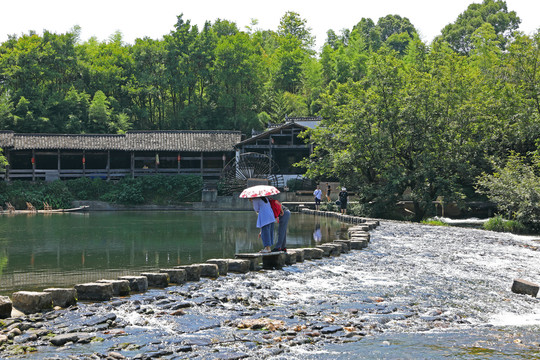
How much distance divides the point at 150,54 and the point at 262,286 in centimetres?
4472

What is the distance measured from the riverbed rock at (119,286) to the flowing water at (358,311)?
407 millimetres

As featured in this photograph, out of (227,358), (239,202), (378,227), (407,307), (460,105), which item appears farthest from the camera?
Result: (239,202)

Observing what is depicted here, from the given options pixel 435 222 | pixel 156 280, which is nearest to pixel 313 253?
pixel 156 280

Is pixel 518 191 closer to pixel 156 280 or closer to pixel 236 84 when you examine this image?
pixel 156 280

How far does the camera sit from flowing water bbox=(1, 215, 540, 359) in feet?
25.3

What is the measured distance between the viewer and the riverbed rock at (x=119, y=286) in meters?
10.2

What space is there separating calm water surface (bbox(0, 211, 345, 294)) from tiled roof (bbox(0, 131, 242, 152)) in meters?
9.80

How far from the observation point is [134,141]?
41.2 meters

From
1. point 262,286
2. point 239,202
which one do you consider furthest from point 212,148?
point 262,286

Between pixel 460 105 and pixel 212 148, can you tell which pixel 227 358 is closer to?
pixel 460 105

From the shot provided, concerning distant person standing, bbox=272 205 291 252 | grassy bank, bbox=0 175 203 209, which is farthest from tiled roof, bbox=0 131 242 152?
distant person standing, bbox=272 205 291 252

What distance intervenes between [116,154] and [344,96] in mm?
18354

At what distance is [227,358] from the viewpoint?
23.7 ft

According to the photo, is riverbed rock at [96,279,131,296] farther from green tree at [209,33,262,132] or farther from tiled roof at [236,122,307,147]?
green tree at [209,33,262,132]
